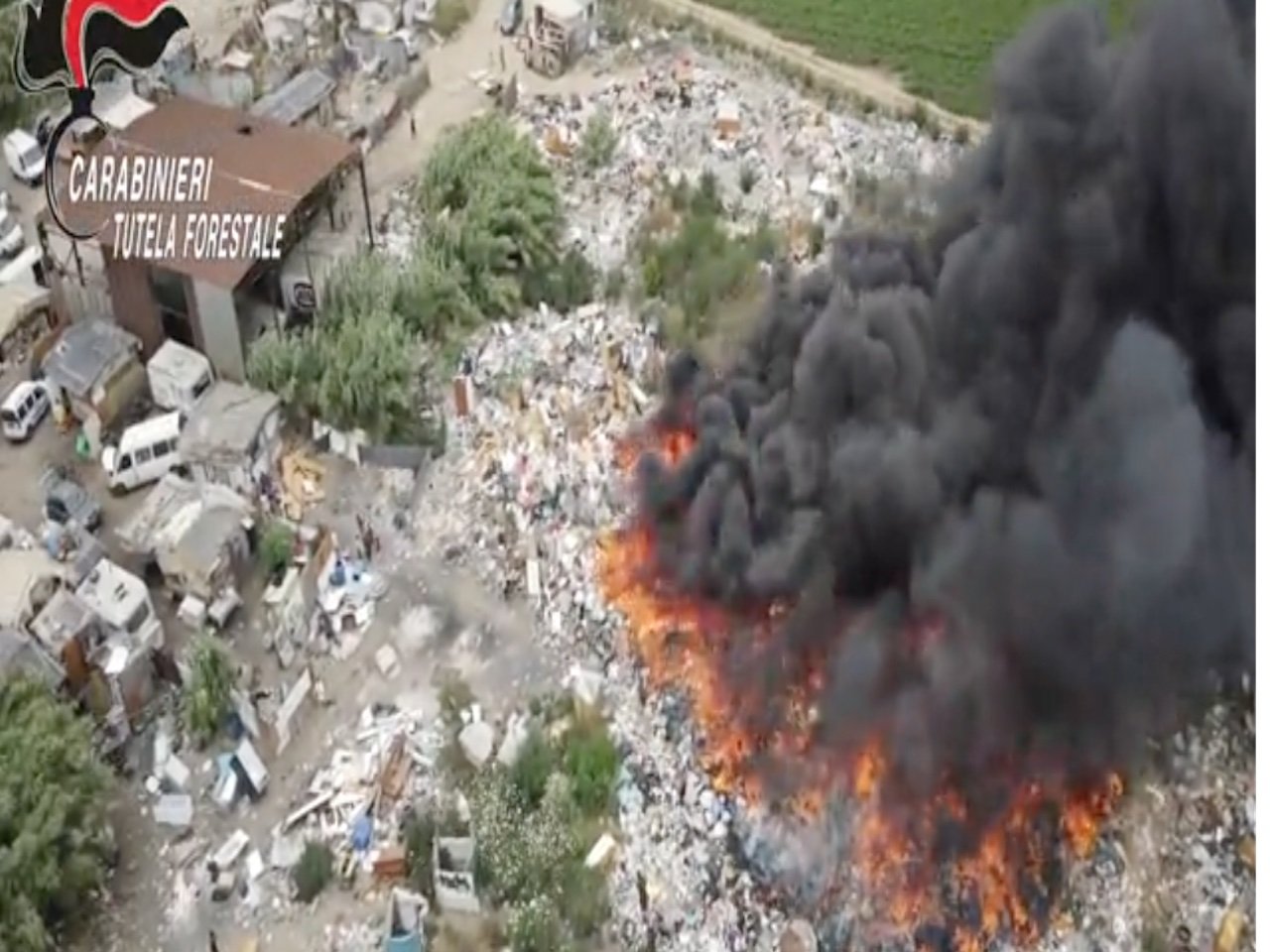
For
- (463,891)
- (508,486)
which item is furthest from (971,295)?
(463,891)

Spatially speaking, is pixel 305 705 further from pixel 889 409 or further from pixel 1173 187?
pixel 1173 187

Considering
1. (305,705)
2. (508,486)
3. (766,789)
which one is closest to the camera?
(766,789)

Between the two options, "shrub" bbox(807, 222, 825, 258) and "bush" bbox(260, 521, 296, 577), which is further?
"shrub" bbox(807, 222, 825, 258)

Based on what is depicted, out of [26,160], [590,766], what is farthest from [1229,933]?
[26,160]

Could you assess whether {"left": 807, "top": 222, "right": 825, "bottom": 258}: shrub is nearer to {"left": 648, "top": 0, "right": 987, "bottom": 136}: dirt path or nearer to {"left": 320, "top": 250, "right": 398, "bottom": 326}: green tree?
{"left": 648, "top": 0, "right": 987, "bottom": 136}: dirt path

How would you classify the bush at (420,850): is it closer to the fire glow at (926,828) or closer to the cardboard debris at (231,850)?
the cardboard debris at (231,850)

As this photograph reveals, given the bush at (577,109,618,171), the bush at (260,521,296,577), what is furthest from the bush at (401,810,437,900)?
the bush at (577,109,618,171)
